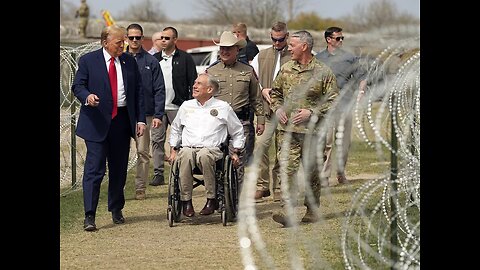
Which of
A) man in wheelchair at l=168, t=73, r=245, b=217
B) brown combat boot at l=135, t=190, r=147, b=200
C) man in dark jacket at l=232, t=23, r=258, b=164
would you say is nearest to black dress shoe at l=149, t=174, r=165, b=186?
brown combat boot at l=135, t=190, r=147, b=200

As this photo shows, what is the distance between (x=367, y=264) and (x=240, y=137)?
2480 mm

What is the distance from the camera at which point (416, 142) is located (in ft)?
22.1

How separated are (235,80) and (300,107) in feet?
4.66

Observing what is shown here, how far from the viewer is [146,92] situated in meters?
11.1

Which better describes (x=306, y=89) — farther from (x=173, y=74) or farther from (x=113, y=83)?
(x=173, y=74)

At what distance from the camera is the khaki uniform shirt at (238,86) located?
1070cm

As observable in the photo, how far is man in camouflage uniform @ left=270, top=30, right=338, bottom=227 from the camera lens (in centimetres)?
937

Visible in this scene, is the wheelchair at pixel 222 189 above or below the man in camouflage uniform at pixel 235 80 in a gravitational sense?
below

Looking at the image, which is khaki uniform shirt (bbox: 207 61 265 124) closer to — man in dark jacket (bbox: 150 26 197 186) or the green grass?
the green grass

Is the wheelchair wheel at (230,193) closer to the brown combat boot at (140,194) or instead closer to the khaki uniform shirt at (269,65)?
the khaki uniform shirt at (269,65)

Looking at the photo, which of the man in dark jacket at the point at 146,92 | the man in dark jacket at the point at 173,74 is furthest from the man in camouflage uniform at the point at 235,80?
the man in dark jacket at the point at 173,74

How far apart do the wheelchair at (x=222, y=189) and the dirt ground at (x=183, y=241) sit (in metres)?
0.11

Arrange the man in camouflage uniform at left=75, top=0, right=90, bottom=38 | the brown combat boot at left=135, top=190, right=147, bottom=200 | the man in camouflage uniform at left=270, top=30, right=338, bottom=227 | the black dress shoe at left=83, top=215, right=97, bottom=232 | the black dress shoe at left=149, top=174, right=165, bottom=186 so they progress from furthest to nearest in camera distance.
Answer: the man in camouflage uniform at left=75, top=0, right=90, bottom=38 < the black dress shoe at left=149, top=174, right=165, bottom=186 < the brown combat boot at left=135, top=190, right=147, bottom=200 < the black dress shoe at left=83, top=215, right=97, bottom=232 < the man in camouflage uniform at left=270, top=30, right=338, bottom=227
